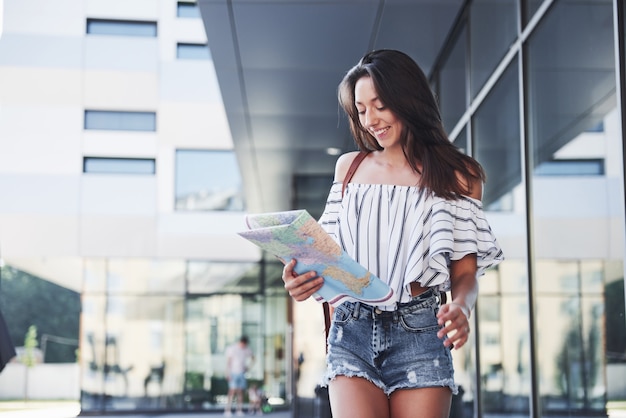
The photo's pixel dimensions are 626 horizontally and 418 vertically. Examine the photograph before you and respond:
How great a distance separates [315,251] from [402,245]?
26 cm

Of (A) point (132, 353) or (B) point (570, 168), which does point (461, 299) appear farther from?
(A) point (132, 353)

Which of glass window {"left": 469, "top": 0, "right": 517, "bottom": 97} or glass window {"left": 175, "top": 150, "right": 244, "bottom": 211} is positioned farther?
glass window {"left": 175, "top": 150, "right": 244, "bottom": 211}

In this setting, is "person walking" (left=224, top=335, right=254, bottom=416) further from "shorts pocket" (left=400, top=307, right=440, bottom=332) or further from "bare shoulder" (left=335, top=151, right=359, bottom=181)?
"shorts pocket" (left=400, top=307, right=440, bottom=332)

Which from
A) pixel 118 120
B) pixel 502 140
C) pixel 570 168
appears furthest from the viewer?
pixel 118 120

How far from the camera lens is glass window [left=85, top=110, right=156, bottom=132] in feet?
62.6

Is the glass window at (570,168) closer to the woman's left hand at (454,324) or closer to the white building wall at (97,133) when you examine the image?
the woman's left hand at (454,324)

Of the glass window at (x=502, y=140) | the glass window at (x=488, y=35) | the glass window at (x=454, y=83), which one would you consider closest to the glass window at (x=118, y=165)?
the glass window at (x=454, y=83)

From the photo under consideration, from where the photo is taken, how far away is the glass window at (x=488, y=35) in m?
5.35

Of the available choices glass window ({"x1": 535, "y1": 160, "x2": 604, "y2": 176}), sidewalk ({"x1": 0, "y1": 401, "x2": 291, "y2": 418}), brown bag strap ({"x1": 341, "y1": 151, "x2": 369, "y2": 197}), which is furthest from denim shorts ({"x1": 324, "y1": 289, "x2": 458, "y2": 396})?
sidewalk ({"x1": 0, "y1": 401, "x2": 291, "y2": 418})

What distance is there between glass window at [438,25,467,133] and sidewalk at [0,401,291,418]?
9.46 metres

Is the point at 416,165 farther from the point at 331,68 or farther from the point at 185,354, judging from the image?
the point at 185,354

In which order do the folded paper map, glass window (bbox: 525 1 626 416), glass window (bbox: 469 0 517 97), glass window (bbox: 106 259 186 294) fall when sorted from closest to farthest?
the folded paper map
glass window (bbox: 525 1 626 416)
glass window (bbox: 469 0 517 97)
glass window (bbox: 106 259 186 294)

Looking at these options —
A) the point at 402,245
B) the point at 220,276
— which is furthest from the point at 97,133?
the point at 402,245

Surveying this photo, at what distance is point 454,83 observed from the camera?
695 cm
